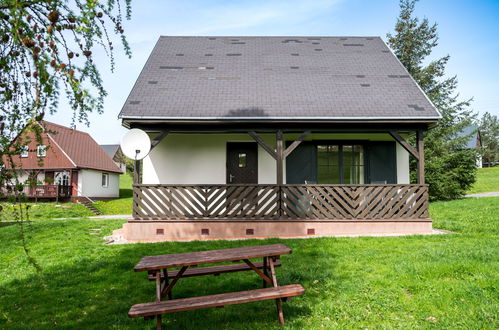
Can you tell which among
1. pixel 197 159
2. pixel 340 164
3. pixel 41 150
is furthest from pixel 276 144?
pixel 41 150

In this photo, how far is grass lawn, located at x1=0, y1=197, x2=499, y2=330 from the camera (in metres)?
3.44

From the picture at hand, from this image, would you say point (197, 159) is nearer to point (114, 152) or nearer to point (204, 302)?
point (204, 302)

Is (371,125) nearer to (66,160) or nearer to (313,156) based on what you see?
(313,156)

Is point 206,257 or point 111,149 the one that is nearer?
point 206,257

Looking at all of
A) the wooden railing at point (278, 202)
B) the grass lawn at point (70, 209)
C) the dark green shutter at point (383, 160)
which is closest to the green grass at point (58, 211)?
the grass lawn at point (70, 209)

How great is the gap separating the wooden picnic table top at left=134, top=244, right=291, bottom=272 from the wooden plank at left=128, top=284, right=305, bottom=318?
0.35 m

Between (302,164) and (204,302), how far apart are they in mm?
7250

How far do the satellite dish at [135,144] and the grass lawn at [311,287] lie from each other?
2.15 m

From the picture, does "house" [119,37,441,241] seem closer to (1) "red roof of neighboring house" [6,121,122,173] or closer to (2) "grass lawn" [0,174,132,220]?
(2) "grass lawn" [0,174,132,220]

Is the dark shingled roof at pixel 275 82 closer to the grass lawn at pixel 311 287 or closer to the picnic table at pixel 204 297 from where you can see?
the grass lawn at pixel 311 287

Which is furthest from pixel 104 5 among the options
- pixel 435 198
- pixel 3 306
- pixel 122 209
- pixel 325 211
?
pixel 122 209

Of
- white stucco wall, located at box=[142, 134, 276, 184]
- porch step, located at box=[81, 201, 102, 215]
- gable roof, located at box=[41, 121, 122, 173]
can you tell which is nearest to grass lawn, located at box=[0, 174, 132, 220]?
porch step, located at box=[81, 201, 102, 215]

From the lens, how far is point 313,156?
9977 millimetres

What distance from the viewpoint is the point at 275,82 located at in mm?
9883
